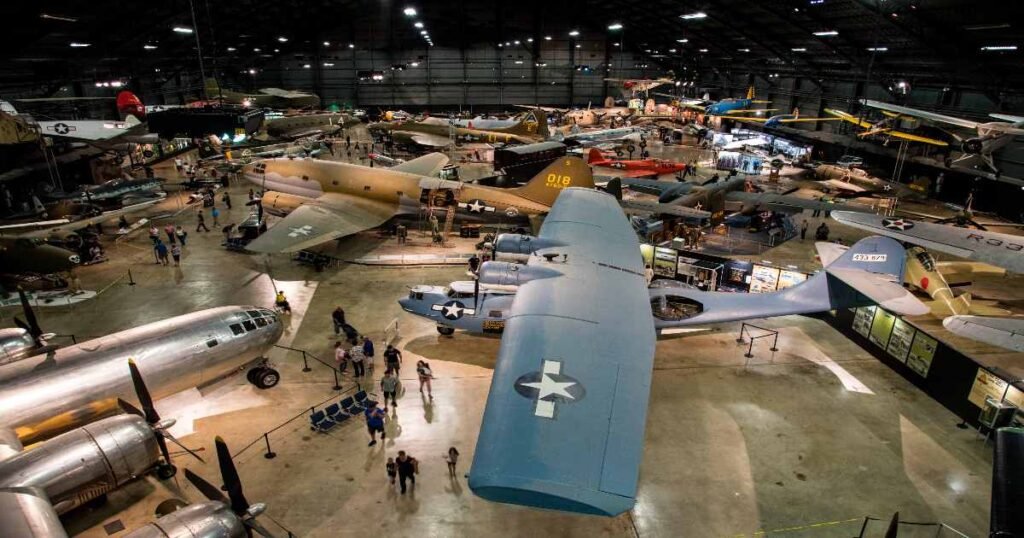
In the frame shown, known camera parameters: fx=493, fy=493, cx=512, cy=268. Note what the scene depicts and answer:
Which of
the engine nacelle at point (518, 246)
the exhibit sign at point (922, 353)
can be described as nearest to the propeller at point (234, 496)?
the engine nacelle at point (518, 246)

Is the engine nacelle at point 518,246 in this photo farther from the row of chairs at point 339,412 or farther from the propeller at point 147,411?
the propeller at point 147,411

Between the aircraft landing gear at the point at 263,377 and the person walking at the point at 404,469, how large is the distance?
5.90 meters

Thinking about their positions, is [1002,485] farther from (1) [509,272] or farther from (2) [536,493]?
(1) [509,272]

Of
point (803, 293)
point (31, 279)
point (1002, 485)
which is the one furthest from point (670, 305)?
point (31, 279)

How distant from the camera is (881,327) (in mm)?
16219

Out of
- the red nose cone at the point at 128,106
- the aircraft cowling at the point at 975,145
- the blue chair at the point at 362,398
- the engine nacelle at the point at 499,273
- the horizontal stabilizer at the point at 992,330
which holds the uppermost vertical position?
the red nose cone at the point at 128,106

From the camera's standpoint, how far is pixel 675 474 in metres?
11.7

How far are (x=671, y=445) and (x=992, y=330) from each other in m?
8.53

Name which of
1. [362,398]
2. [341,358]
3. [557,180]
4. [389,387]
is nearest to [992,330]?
[389,387]

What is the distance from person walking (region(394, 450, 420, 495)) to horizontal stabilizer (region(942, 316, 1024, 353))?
13850 mm

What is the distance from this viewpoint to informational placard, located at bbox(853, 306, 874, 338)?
55.0 feet

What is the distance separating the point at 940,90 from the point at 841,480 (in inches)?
1662

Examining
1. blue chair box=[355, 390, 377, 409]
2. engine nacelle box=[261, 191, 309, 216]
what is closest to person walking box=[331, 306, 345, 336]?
blue chair box=[355, 390, 377, 409]

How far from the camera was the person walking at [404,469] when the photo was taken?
10.8 meters
